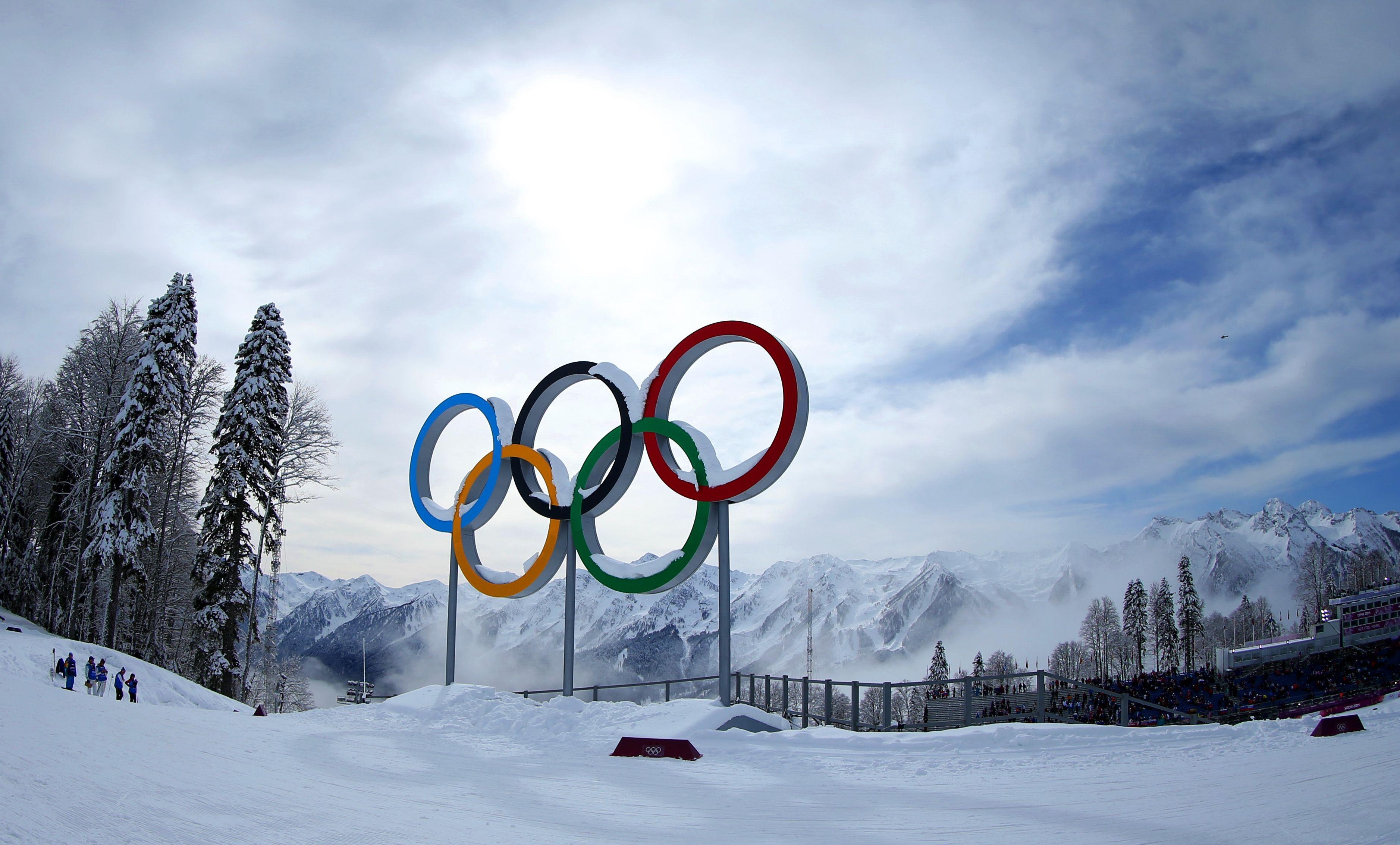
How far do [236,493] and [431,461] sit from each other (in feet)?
27.2

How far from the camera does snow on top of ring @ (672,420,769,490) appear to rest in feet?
55.7

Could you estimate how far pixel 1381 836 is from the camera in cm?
672

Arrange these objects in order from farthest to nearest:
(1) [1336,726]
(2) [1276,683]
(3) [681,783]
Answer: (2) [1276,683] < (1) [1336,726] < (3) [681,783]

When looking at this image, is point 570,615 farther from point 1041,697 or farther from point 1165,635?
point 1165,635

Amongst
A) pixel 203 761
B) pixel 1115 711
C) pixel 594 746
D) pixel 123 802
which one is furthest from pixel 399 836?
pixel 1115 711

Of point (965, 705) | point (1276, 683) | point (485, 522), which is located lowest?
point (1276, 683)

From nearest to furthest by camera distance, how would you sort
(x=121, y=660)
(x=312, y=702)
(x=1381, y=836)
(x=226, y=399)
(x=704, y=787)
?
(x=1381, y=836) → (x=704, y=787) → (x=121, y=660) → (x=226, y=399) → (x=312, y=702)

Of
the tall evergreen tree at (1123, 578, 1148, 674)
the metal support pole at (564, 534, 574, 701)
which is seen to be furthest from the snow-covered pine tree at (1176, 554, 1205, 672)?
the metal support pole at (564, 534, 574, 701)

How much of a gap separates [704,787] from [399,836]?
384 centimetres

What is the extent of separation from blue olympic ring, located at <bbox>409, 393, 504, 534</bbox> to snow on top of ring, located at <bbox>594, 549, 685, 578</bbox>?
4329mm

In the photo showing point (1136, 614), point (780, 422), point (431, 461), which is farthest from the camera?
point (1136, 614)

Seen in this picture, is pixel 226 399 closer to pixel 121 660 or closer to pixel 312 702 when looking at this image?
pixel 121 660

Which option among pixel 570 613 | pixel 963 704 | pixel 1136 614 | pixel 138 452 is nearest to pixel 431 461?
pixel 570 613

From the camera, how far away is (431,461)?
24.5m
